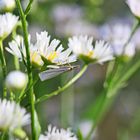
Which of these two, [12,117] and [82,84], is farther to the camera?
[82,84]

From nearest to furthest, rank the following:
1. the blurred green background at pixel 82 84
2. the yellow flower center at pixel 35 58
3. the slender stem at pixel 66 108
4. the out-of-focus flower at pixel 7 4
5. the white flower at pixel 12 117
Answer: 1. the white flower at pixel 12 117
2. the yellow flower center at pixel 35 58
3. the out-of-focus flower at pixel 7 4
4. the slender stem at pixel 66 108
5. the blurred green background at pixel 82 84

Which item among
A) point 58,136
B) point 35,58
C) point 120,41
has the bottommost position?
point 58,136

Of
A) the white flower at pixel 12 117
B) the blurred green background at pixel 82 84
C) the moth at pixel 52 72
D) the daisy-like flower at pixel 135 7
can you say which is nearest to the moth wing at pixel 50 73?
the moth at pixel 52 72

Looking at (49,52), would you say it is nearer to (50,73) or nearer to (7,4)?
(50,73)

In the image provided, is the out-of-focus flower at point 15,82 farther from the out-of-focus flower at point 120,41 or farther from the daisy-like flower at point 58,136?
the out-of-focus flower at point 120,41

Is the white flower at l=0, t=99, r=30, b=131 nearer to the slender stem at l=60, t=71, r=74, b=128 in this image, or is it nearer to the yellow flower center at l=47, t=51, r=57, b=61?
the yellow flower center at l=47, t=51, r=57, b=61

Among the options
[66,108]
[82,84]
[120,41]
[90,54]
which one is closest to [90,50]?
[90,54]
